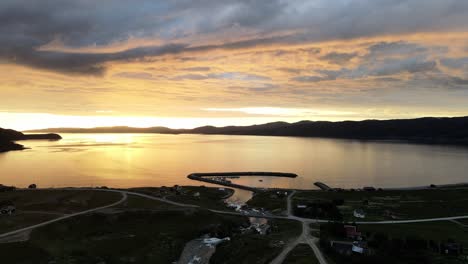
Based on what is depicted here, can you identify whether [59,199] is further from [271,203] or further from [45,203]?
[271,203]

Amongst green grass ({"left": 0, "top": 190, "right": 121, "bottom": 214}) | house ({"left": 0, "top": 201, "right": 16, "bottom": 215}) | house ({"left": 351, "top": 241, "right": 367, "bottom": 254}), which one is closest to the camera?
house ({"left": 351, "top": 241, "right": 367, "bottom": 254})

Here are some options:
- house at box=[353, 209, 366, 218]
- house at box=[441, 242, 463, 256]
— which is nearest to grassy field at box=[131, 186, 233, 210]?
house at box=[353, 209, 366, 218]

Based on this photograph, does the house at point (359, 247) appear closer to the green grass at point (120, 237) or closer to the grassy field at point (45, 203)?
the green grass at point (120, 237)

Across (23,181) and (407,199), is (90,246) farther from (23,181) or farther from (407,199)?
(23,181)

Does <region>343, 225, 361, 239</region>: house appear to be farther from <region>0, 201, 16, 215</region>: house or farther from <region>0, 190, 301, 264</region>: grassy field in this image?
<region>0, 201, 16, 215</region>: house

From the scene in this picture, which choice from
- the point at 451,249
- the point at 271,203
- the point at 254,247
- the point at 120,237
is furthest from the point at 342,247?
the point at 271,203

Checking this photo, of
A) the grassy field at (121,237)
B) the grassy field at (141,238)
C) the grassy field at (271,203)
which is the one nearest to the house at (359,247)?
the grassy field at (141,238)
